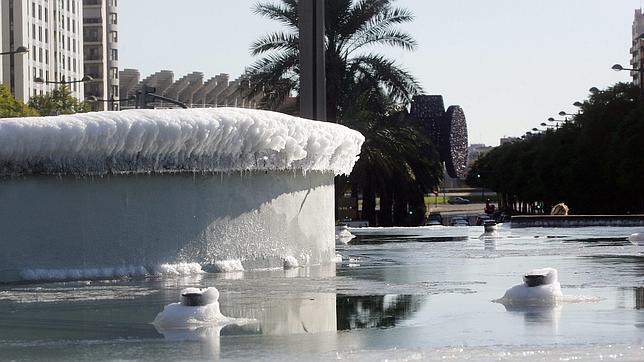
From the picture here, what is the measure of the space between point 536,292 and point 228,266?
12.0 ft

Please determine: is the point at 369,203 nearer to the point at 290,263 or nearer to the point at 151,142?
the point at 290,263

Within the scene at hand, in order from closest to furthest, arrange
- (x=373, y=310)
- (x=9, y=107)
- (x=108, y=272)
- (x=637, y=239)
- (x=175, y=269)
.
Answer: (x=373, y=310) < (x=108, y=272) < (x=175, y=269) < (x=637, y=239) < (x=9, y=107)

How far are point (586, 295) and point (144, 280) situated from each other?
11.3 feet

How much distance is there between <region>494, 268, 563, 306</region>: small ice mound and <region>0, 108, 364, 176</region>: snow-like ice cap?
3.19 m

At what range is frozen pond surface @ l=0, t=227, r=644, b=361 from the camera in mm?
6457

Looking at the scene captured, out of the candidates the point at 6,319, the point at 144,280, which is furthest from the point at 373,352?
the point at 144,280

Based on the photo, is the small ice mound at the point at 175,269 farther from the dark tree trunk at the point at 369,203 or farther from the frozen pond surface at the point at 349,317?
the dark tree trunk at the point at 369,203

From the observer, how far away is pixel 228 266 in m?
11.7

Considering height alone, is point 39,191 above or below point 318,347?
above

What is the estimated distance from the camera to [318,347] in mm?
6605

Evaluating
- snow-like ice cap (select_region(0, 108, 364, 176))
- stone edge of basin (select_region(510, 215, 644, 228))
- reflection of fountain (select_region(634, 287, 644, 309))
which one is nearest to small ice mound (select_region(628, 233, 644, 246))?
snow-like ice cap (select_region(0, 108, 364, 176))

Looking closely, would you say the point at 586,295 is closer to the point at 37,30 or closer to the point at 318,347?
the point at 318,347

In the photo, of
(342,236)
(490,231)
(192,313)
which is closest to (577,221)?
(490,231)

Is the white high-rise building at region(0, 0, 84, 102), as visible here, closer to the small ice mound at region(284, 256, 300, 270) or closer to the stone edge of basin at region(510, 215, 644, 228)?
the stone edge of basin at region(510, 215, 644, 228)
